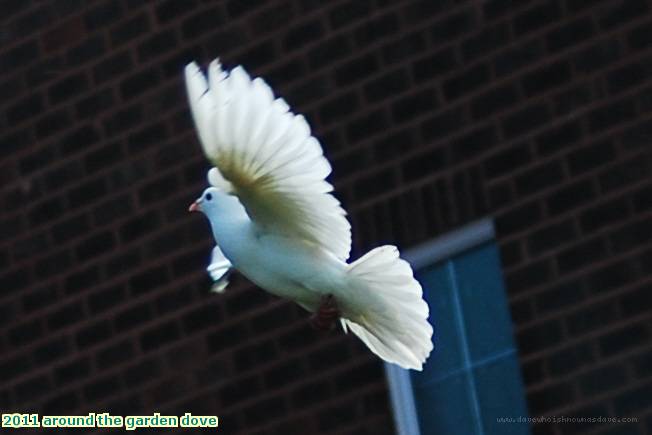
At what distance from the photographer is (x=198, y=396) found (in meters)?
8.71

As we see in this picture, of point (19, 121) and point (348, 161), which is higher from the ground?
point (19, 121)

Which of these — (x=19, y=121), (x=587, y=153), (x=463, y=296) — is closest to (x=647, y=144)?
(x=587, y=153)

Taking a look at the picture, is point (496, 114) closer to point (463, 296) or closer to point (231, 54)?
point (463, 296)

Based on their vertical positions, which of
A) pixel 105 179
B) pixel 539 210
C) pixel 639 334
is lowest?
pixel 639 334

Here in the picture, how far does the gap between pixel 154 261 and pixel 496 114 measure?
178cm

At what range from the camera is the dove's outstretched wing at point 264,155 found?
614cm

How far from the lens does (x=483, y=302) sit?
320 inches

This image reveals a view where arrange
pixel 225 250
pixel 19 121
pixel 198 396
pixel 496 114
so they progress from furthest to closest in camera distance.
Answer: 1. pixel 19 121
2. pixel 198 396
3. pixel 496 114
4. pixel 225 250

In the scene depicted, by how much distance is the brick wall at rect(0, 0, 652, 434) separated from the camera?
769 cm

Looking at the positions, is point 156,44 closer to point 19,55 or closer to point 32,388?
Result: point 19,55

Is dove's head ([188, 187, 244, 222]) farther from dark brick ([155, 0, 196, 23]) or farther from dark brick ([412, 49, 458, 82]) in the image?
dark brick ([155, 0, 196, 23])

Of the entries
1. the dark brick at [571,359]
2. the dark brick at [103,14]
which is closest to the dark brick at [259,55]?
the dark brick at [103,14]

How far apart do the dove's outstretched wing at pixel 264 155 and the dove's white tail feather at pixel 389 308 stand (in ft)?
0.45

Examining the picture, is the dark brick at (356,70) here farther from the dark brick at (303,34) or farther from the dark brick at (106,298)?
the dark brick at (106,298)
